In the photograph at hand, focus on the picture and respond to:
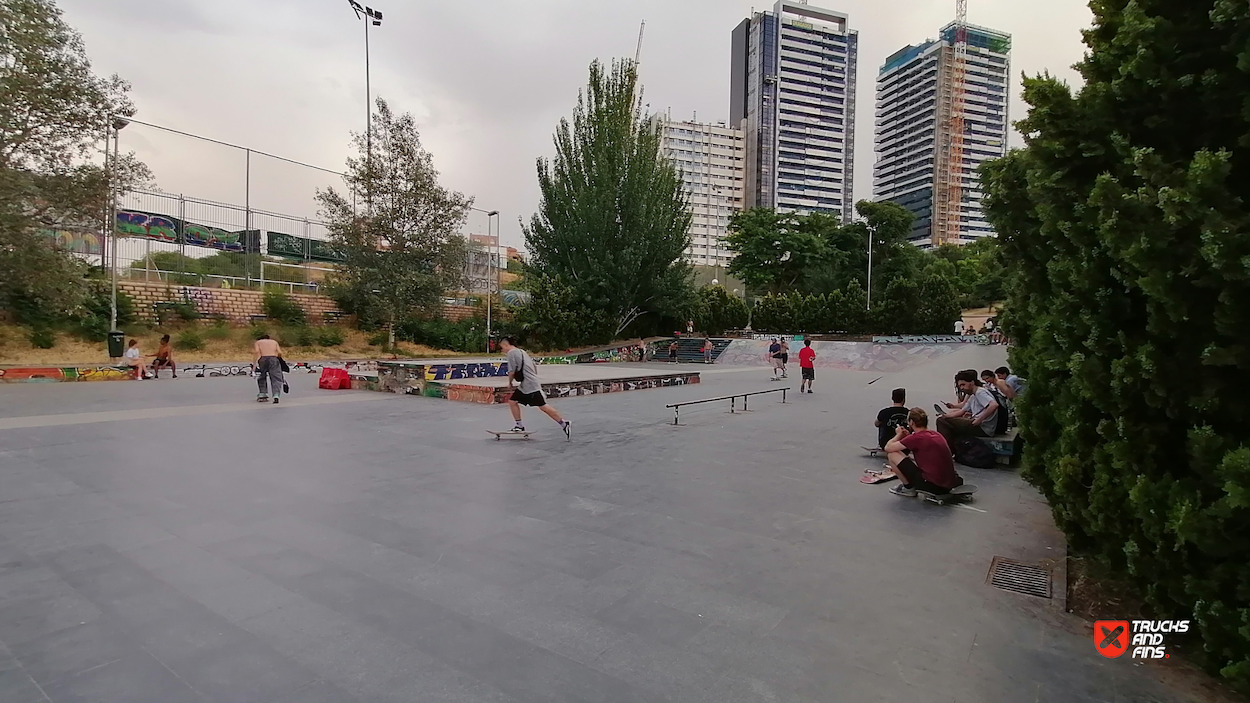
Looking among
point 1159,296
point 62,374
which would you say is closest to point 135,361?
point 62,374

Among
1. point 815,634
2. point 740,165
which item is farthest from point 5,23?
point 740,165

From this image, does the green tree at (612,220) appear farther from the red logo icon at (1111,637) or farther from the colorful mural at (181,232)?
the red logo icon at (1111,637)

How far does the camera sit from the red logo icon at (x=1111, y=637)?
290cm

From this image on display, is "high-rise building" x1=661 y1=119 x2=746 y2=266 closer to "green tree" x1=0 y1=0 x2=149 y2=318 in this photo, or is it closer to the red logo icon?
"green tree" x1=0 y1=0 x2=149 y2=318

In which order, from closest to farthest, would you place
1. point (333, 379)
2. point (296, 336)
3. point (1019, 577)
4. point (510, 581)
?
1. point (510, 581)
2. point (1019, 577)
3. point (333, 379)
4. point (296, 336)

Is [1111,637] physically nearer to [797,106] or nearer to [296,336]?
[296,336]

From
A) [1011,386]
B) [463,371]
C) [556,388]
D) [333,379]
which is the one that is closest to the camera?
[1011,386]

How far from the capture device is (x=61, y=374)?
1457cm

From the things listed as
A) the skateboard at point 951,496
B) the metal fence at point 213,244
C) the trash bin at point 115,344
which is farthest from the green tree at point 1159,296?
the metal fence at point 213,244

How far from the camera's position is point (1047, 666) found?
2762mm

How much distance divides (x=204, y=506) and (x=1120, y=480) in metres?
6.17

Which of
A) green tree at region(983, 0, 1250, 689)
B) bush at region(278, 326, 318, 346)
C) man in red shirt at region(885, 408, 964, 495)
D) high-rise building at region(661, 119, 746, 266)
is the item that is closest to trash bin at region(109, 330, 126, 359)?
bush at region(278, 326, 318, 346)

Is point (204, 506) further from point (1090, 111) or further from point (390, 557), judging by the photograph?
point (1090, 111)

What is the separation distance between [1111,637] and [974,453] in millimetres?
4447
